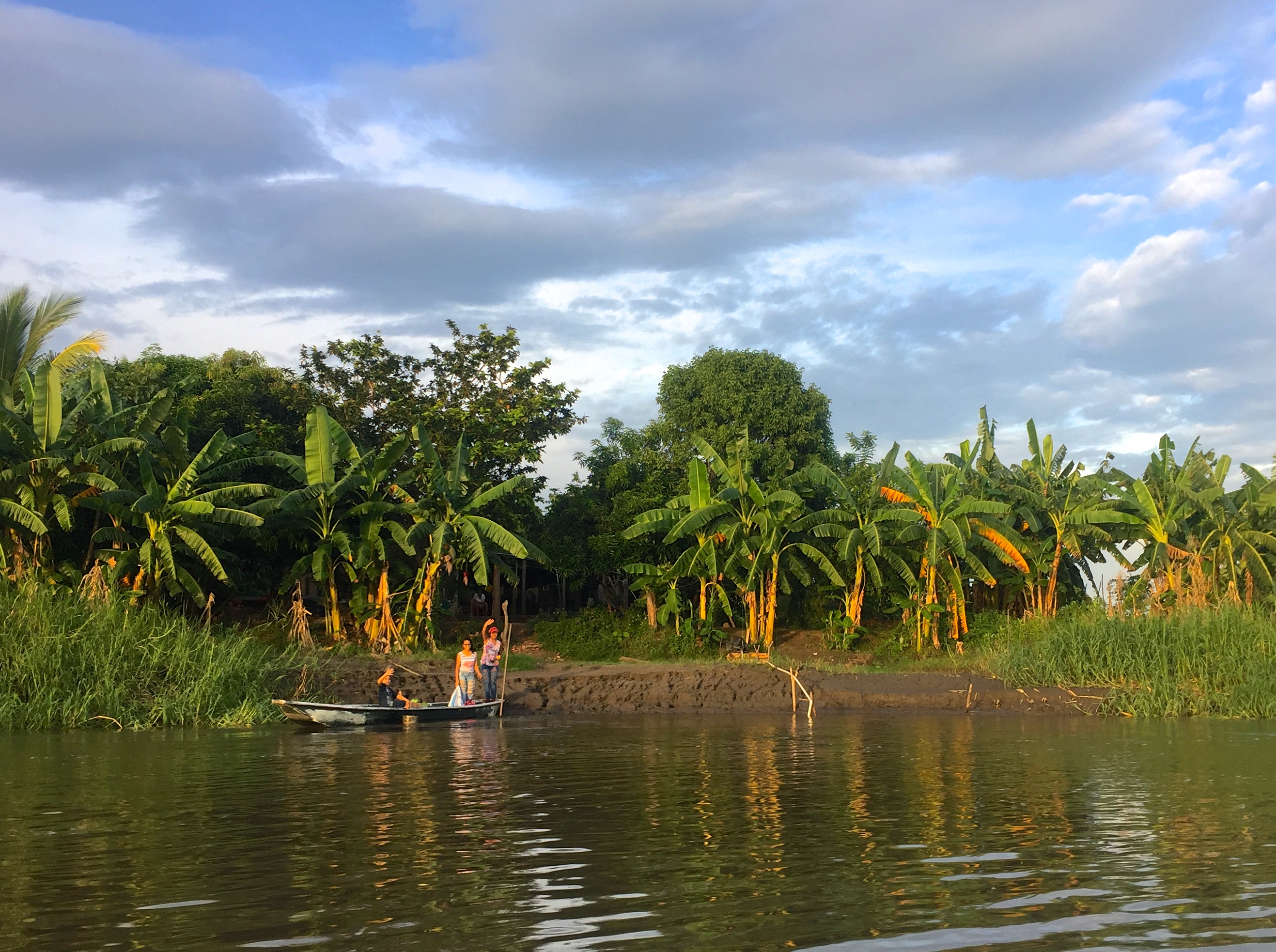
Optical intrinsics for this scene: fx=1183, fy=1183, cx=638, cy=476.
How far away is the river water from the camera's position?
19.9 feet

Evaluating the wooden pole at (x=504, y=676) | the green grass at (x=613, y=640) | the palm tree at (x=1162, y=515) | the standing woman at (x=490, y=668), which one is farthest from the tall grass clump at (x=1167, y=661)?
the standing woman at (x=490, y=668)

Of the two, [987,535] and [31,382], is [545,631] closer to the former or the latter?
[987,535]

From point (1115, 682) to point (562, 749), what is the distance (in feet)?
36.2

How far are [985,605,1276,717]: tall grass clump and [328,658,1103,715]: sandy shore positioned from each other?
3.41 feet

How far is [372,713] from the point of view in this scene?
1923 cm

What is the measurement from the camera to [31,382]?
73.1 feet

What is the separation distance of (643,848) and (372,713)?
1173 cm

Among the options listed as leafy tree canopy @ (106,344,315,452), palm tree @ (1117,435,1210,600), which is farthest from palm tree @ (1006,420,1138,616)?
leafy tree canopy @ (106,344,315,452)

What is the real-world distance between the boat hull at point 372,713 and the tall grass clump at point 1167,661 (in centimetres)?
1010

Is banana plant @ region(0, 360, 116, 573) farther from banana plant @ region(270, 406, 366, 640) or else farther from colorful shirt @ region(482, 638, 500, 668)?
colorful shirt @ region(482, 638, 500, 668)

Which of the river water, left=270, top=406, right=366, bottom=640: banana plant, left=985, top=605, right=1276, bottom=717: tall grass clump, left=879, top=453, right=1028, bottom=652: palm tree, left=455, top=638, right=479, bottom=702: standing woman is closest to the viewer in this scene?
the river water

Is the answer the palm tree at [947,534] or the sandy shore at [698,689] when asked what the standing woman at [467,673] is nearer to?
the sandy shore at [698,689]

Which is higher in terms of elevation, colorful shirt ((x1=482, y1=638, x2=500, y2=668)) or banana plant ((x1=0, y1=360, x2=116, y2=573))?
banana plant ((x1=0, y1=360, x2=116, y2=573))

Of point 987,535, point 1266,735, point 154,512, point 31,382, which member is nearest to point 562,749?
point 1266,735
